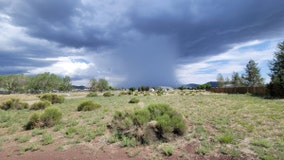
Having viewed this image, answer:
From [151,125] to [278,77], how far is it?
Result: 72.0 ft

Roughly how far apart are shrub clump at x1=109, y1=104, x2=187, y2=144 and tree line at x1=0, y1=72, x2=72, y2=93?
78.2 m

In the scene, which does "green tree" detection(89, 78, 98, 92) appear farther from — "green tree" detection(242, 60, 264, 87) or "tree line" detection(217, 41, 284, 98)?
"green tree" detection(242, 60, 264, 87)

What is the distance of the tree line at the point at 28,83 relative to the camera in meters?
66.8

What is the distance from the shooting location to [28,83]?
69625mm

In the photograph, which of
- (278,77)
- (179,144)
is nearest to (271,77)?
(278,77)

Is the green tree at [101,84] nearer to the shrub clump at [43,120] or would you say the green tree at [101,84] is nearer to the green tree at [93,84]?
the green tree at [93,84]

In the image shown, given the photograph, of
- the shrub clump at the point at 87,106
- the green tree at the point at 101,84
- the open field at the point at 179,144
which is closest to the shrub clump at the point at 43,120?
the open field at the point at 179,144

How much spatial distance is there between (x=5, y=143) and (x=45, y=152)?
2.32 m

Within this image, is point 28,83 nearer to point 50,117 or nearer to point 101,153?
point 50,117

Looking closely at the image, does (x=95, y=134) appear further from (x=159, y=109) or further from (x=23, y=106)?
(x=23, y=106)

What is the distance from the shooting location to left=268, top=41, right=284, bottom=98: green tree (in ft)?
61.1

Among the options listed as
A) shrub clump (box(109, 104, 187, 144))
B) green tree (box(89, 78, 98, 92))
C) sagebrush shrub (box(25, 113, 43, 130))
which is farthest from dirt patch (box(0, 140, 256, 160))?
green tree (box(89, 78, 98, 92))

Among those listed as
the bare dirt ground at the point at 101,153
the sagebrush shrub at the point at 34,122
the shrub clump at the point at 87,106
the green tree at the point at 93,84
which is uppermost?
the green tree at the point at 93,84

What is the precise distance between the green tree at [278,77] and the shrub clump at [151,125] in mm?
19607
